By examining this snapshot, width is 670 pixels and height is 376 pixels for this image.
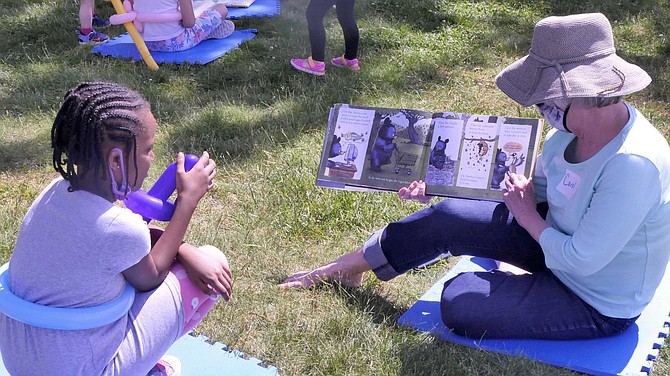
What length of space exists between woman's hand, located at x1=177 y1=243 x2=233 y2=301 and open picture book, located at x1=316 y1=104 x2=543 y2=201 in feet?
2.54

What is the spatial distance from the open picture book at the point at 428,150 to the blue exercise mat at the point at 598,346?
530 millimetres

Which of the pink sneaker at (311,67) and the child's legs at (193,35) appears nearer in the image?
the pink sneaker at (311,67)

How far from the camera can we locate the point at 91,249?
204 cm

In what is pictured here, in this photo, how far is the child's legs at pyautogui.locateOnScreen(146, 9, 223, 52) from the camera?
5.75 metres

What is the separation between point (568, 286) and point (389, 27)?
3.70 meters

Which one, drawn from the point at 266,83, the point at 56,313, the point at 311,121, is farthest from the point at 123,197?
the point at 266,83

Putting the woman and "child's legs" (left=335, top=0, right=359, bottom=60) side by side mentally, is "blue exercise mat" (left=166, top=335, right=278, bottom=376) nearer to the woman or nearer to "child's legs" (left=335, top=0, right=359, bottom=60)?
the woman

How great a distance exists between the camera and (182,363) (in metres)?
2.74

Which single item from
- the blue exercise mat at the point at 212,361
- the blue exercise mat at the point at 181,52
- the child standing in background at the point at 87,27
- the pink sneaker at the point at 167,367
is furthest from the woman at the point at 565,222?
the child standing in background at the point at 87,27

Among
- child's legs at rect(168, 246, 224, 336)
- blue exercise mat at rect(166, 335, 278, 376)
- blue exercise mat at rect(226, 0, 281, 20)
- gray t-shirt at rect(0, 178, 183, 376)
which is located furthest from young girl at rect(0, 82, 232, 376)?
blue exercise mat at rect(226, 0, 281, 20)

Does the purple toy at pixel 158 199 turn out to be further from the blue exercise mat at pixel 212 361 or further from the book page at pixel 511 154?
the book page at pixel 511 154

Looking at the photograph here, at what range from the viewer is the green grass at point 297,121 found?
9.37 ft

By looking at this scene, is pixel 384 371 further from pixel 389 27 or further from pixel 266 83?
pixel 389 27

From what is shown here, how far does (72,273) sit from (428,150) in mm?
1497
